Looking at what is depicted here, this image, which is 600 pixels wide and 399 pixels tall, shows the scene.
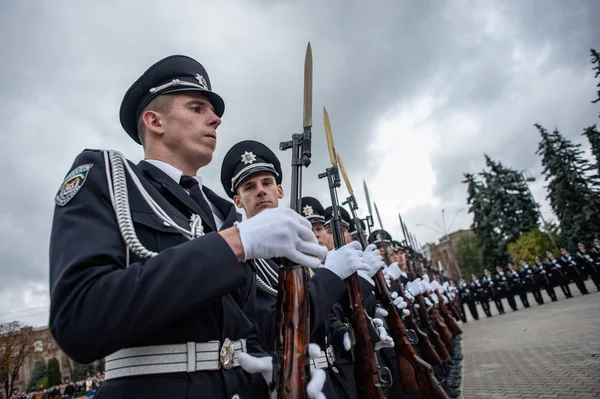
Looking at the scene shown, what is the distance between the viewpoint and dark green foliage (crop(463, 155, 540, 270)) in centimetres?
3378

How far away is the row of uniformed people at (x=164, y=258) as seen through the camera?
→ 98 cm

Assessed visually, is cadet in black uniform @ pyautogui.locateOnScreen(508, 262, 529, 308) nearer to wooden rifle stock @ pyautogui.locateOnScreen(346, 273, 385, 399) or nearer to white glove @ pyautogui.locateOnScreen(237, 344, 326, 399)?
wooden rifle stock @ pyautogui.locateOnScreen(346, 273, 385, 399)

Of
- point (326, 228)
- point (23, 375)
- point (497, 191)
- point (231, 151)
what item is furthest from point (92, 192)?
point (23, 375)

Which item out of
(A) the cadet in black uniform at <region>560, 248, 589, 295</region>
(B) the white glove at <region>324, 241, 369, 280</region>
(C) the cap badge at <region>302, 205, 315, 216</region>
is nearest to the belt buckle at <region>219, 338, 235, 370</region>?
(B) the white glove at <region>324, 241, 369, 280</region>

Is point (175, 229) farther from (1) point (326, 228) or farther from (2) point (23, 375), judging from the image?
(2) point (23, 375)

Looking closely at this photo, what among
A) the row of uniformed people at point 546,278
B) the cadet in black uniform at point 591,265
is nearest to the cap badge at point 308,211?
the row of uniformed people at point 546,278

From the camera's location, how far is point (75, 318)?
95 cm

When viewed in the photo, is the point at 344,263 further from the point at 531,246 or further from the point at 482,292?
the point at 531,246

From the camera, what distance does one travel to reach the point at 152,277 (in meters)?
1.02

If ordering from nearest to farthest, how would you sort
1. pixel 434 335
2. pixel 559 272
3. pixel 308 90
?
pixel 308 90 < pixel 434 335 < pixel 559 272

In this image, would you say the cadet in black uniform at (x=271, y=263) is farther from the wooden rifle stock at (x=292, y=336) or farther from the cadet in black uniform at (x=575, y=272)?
the cadet in black uniform at (x=575, y=272)

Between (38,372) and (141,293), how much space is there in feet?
173

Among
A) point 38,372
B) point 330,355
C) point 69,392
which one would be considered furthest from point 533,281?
point 38,372

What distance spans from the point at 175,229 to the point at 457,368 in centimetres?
835
